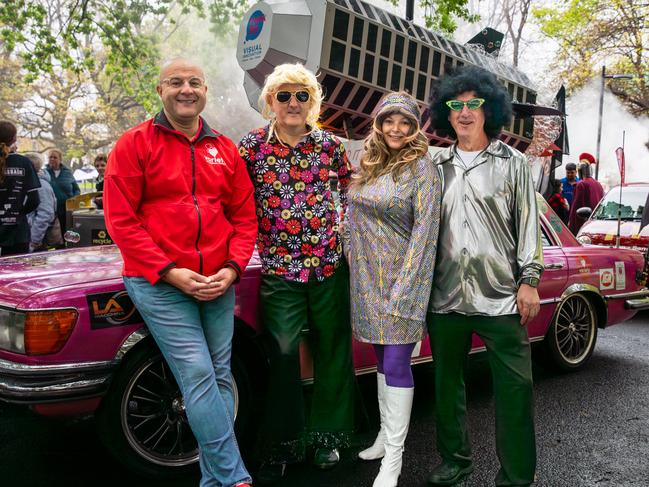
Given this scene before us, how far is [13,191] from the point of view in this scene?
5.24 metres

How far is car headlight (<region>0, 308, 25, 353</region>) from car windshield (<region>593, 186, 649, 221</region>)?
853cm

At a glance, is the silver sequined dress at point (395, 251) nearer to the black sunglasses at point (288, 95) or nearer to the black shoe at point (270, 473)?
the black sunglasses at point (288, 95)

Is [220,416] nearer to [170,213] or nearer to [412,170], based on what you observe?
[170,213]

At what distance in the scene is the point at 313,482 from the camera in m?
3.08

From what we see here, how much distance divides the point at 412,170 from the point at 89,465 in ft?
7.59

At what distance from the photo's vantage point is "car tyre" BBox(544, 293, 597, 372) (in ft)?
15.8

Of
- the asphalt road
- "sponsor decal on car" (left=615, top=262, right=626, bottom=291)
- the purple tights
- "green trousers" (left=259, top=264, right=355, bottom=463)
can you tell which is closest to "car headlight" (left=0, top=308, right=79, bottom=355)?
the asphalt road

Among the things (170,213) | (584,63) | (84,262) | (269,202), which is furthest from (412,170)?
(584,63)

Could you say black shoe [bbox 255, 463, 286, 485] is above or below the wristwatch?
below

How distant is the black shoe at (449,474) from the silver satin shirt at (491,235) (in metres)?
0.80

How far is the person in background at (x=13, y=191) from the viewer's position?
5188mm

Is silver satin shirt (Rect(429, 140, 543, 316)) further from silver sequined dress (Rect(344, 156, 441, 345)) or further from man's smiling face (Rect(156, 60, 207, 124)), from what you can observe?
man's smiling face (Rect(156, 60, 207, 124))

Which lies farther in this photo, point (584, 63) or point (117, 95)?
point (117, 95)

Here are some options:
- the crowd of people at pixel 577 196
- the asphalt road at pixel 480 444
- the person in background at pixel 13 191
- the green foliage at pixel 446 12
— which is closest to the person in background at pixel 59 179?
the person in background at pixel 13 191
